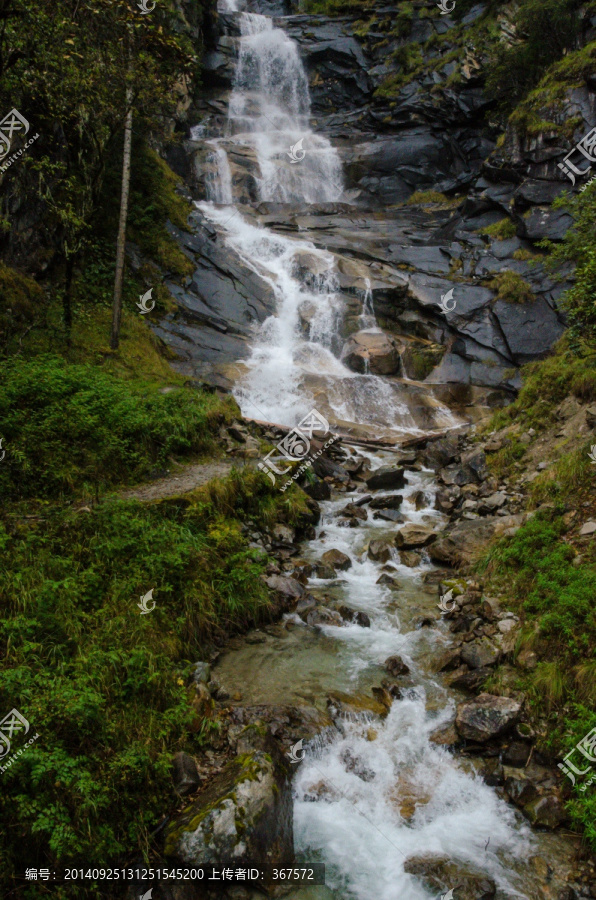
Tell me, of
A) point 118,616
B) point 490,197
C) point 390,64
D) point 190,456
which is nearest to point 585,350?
point 190,456

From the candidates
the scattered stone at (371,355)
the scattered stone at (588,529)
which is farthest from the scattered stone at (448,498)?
the scattered stone at (371,355)

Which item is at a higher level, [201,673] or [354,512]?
[201,673]

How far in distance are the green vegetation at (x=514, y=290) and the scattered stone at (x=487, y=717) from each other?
55.5ft

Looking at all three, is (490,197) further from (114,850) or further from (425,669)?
(114,850)

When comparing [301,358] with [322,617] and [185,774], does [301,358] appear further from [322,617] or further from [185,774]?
[185,774]

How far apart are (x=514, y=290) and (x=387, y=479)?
1134 centimetres

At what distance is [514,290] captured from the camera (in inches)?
745

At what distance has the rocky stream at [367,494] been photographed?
4164 millimetres

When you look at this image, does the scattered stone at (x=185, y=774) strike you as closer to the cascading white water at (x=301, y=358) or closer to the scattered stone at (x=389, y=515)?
the scattered stone at (x=389, y=515)

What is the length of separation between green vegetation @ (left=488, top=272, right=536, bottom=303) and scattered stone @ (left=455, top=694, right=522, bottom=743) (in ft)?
55.5

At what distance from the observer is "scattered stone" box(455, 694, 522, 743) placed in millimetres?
4887

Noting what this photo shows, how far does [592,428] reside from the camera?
850 cm

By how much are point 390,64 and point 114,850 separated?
39.7 meters

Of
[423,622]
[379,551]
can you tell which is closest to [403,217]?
[379,551]
